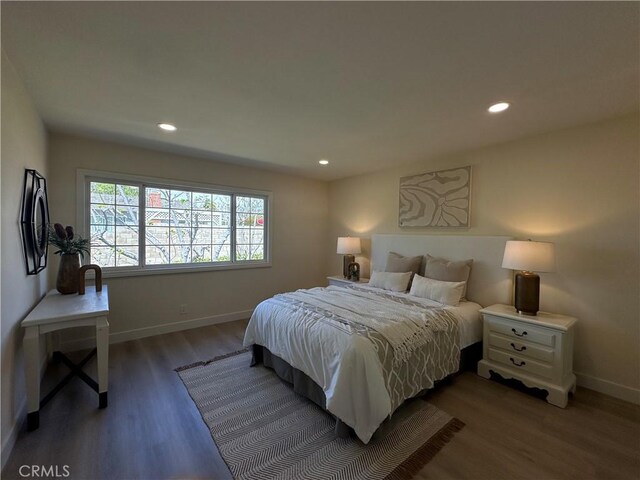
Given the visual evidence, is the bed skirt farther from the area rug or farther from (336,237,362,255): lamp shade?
(336,237,362,255): lamp shade

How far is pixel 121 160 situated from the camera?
3.25m

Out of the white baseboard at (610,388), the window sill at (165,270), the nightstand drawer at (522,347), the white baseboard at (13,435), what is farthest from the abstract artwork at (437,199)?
the white baseboard at (13,435)

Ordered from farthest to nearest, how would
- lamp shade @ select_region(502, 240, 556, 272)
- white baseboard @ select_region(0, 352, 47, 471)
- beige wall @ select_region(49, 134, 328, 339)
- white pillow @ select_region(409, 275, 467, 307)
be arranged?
beige wall @ select_region(49, 134, 328, 339), white pillow @ select_region(409, 275, 467, 307), lamp shade @ select_region(502, 240, 556, 272), white baseboard @ select_region(0, 352, 47, 471)

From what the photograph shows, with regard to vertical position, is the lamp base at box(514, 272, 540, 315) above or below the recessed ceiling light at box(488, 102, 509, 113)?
below

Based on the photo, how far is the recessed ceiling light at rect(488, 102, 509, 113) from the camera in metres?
2.12

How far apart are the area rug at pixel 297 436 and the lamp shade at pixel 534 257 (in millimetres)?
1418

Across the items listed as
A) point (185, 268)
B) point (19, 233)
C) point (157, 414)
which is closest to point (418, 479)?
point (157, 414)

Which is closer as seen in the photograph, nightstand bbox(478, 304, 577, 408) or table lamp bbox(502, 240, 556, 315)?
nightstand bbox(478, 304, 577, 408)

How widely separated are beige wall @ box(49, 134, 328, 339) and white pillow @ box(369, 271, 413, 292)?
1.79 m

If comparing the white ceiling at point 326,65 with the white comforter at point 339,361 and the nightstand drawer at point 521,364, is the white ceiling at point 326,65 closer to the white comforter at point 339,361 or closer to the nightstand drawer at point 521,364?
the white comforter at point 339,361

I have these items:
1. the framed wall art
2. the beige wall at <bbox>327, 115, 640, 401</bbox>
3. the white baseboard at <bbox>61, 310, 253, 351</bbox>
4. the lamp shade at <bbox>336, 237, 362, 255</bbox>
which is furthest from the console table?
the beige wall at <bbox>327, 115, 640, 401</bbox>

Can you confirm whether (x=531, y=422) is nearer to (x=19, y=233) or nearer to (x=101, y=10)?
(x=101, y=10)

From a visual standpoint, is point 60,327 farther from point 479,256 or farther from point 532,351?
point 479,256

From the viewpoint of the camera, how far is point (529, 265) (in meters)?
2.37
